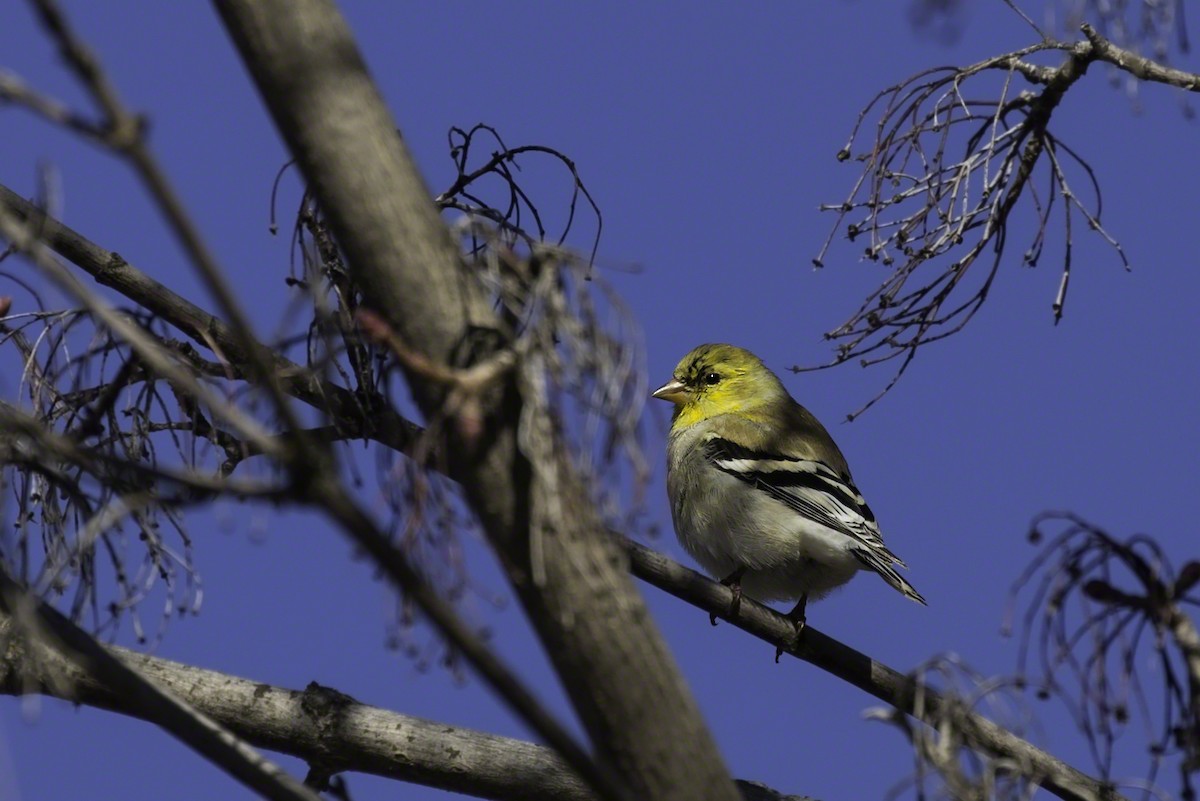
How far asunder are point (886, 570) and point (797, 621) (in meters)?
1.10

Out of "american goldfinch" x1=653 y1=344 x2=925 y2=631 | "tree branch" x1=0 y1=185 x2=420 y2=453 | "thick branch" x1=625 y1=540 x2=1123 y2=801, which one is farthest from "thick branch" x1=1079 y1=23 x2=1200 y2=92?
"american goldfinch" x1=653 y1=344 x2=925 y2=631

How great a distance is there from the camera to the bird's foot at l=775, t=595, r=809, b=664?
561 centimetres

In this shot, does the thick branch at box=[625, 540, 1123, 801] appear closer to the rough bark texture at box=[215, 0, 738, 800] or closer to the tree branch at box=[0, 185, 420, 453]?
the tree branch at box=[0, 185, 420, 453]

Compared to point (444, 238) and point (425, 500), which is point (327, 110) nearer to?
point (444, 238)

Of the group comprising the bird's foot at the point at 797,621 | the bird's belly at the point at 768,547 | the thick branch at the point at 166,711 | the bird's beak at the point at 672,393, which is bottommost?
the thick branch at the point at 166,711

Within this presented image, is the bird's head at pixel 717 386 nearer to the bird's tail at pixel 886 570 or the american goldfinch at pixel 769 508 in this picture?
the american goldfinch at pixel 769 508

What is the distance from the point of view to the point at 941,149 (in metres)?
5.17

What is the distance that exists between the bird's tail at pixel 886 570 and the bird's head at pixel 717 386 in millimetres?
1682

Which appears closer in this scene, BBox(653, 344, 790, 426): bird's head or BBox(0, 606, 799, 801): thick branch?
BBox(0, 606, 799, 801): thick branch

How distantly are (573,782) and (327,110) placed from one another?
268 centimetres

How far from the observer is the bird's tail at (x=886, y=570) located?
6.88m

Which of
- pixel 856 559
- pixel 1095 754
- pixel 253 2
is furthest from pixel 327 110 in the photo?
pixel 856 559

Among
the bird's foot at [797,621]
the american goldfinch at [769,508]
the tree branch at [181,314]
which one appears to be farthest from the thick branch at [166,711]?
the american goldfinch at [769,508]

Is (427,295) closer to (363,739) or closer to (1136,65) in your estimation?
(363,739)
